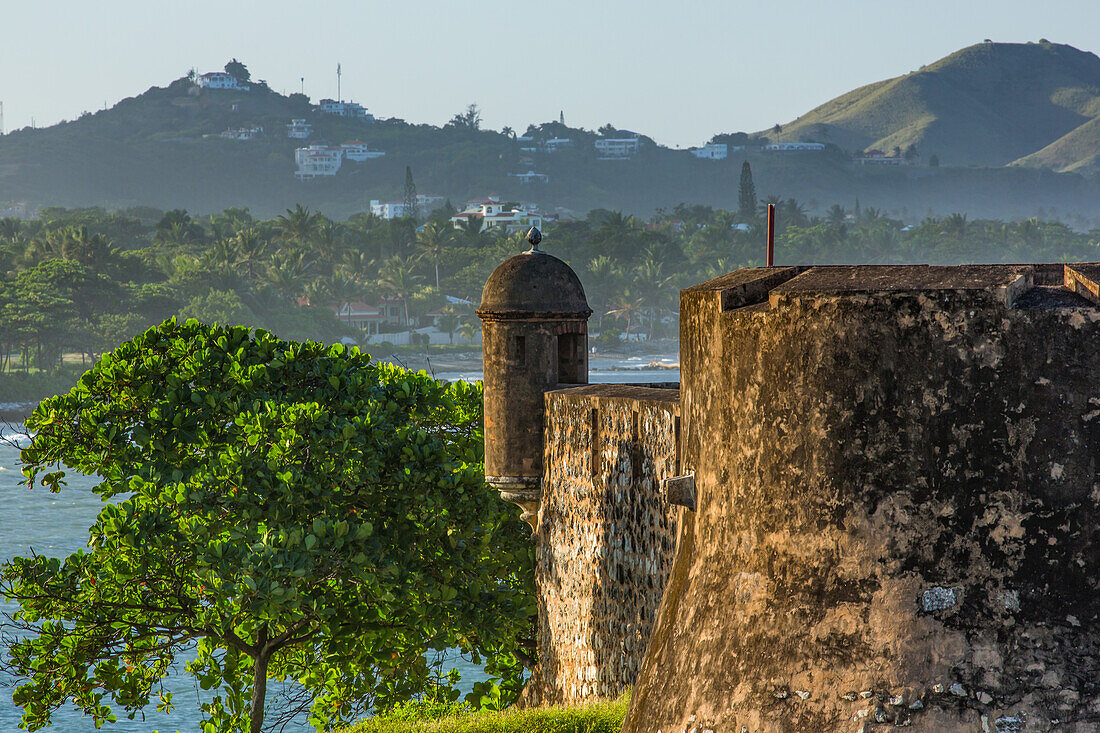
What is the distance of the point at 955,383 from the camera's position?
350cm

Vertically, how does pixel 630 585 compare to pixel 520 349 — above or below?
below

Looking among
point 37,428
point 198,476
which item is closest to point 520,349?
point 198,476

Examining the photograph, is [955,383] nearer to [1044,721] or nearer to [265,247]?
[1044,721]

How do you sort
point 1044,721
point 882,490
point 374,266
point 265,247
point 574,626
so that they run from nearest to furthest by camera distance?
point 1044,721
point 882,490
point 574,626
point 265,247
point 374,266

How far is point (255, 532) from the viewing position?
39.9 ft

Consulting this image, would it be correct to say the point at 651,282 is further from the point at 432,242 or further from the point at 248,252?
the point at 248,252

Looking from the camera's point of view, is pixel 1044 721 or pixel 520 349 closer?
pixel 1044 721

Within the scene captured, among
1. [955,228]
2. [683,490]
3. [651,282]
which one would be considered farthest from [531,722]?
[955,228]

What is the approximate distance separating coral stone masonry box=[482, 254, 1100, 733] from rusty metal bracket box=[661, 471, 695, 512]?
0.12 meters

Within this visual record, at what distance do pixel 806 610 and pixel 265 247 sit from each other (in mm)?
112541

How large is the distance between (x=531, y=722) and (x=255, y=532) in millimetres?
3568

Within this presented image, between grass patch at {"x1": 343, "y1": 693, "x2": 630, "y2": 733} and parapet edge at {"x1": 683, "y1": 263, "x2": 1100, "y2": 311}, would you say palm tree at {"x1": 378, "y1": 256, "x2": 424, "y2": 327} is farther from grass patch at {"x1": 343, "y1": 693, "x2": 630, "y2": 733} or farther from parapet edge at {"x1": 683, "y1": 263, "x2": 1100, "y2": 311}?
parapet edge at {"x1": 683, "y1": 263, "x2": 1100, "y2": 311}

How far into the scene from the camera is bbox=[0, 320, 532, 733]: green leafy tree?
1209 centimetres

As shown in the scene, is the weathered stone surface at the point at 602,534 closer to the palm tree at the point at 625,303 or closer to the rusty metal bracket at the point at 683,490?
the rusty metal bracket at the point at 683,490
